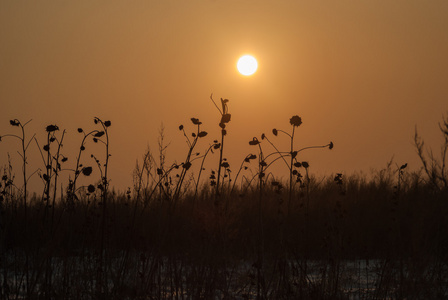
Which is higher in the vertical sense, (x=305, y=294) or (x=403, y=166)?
(x=403, y=166)

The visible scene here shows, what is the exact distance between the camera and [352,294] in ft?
18.1

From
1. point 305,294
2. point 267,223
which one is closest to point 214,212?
point 305,294

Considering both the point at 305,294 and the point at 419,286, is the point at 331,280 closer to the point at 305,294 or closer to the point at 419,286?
the point at 305,294

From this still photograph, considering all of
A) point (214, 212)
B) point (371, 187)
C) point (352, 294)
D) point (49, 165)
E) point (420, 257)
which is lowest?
point (352, 294)

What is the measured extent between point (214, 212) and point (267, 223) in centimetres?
575

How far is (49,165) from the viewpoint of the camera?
4336 mm

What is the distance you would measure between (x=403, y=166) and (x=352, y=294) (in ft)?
4.99

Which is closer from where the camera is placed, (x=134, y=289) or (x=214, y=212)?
(x=134, y=289)

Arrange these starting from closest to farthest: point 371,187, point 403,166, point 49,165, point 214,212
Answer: point 214,212, point 49,165, point 403,166, point 371,187

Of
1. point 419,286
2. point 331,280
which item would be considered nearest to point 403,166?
point 331,280

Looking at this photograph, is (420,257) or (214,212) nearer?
(420,257)

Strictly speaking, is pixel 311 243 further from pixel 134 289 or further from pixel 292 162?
pixel 134 289

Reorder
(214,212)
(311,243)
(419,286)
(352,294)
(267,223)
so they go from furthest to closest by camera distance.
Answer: (267,223)
(311,243)
(352,294)
(214,212)
(419,286)

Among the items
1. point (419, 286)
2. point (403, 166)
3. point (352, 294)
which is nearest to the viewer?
point (419, 286)
